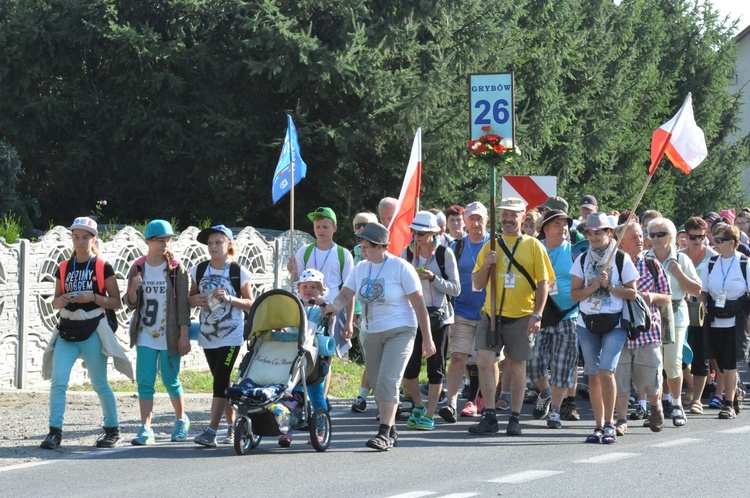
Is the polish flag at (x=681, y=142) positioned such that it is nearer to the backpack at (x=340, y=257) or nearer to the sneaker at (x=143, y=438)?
the backpack at (x=340, y=257)

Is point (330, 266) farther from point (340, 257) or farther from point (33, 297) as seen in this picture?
point (33, 297)

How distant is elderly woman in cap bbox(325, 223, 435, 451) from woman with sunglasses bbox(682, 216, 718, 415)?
408cm

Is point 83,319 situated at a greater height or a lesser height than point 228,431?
greater

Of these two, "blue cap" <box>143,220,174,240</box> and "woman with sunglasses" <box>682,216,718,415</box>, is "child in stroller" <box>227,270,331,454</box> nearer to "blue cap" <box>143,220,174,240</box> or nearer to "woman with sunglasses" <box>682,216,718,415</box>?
"blue cap" <box>143,220,174,240</box>

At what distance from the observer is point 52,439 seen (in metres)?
9.52

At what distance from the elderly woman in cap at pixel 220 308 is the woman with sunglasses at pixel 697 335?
204 inches

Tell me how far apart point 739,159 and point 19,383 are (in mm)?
→ 30285

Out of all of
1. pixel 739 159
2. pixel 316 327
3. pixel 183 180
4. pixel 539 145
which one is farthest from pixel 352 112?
pixel 739 159

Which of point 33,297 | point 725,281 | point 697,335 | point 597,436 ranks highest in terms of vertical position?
point 725,281

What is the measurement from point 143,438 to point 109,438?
29cm

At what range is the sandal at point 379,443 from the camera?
955 cm

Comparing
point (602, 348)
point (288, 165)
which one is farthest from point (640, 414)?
point (288, 165)

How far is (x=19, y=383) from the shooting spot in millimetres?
12688

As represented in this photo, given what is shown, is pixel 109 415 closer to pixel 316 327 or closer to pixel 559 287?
pixel 316 327
